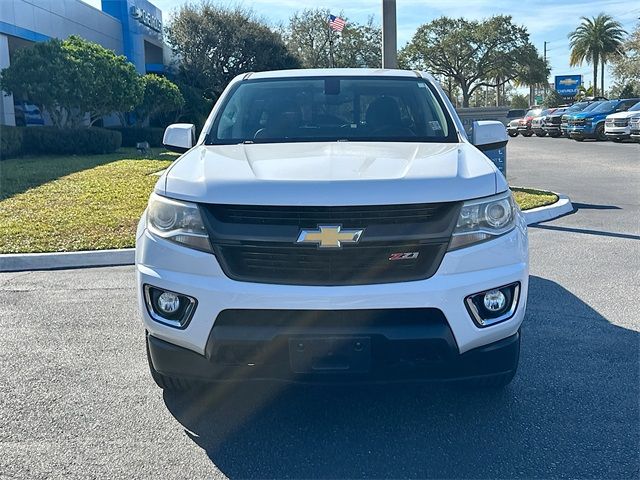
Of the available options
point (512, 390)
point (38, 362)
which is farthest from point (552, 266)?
point (38, 362)

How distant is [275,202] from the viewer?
9.62 ft

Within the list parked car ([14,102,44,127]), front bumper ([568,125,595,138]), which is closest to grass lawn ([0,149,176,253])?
parked car ([14,102,44,127])

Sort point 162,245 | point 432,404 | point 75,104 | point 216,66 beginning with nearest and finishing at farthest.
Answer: point 162,245 < point 432,404 < point 75,104 < point 216,66

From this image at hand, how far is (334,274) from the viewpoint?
293 centimetres

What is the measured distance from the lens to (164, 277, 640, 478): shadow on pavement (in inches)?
117

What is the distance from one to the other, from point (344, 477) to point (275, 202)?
4.04 feet

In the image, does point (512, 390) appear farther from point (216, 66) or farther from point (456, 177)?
point (216, 66)

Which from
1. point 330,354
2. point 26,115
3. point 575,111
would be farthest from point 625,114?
point 330,354

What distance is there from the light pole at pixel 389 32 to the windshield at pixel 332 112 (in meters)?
5.13

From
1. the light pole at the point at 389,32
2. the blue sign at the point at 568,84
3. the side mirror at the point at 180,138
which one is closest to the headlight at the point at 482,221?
the side mirror at the point at 180,138

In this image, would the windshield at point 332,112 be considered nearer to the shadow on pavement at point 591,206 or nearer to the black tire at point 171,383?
the black tire at point 171,383

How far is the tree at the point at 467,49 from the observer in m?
59.9

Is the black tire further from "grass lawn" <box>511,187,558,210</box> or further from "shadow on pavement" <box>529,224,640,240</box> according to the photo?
"grass lawn" <box>511,187,558,210</box>

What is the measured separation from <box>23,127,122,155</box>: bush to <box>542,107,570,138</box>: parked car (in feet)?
69.8
